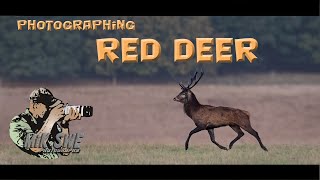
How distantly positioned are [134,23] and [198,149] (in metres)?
2.46

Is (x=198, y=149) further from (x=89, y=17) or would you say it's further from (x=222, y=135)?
(x=89, y=17)

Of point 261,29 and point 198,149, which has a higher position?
point 261,29

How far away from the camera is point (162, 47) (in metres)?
25.2

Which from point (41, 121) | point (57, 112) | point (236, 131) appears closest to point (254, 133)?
point (236, 131)

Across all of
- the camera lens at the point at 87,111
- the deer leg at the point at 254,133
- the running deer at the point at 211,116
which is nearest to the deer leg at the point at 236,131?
the running deer at the point at 211,116

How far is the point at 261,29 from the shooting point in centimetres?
2553

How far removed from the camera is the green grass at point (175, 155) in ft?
82.4

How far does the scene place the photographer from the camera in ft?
82.7

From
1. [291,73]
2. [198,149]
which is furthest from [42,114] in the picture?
[291,73]

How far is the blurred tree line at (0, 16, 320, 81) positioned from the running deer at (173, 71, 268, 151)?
403 millimetres

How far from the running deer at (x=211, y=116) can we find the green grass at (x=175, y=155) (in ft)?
0.62

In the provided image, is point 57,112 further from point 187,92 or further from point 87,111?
point 187,92

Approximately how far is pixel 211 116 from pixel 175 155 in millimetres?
926

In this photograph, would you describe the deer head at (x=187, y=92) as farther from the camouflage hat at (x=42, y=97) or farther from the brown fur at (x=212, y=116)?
the camouflage hat at (x=42, y=97)
